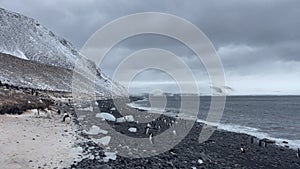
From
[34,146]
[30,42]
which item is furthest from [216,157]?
[30,42]

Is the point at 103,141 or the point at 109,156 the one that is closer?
the point at 109,156

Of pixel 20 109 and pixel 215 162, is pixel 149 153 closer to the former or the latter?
pixel 215 162

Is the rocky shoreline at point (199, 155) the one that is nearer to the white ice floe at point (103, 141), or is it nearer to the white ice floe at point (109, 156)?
the white ice floe at point (109, 156)

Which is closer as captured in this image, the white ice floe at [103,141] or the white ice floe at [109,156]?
the white ice floe at [109,156]

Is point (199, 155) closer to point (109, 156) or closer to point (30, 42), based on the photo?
point (109, 156)

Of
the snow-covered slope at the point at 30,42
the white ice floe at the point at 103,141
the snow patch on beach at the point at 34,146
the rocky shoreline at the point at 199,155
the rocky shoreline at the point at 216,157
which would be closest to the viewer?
the snow patch on beach at the point at 34,146

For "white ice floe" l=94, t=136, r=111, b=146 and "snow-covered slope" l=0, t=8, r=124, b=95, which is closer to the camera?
"white ice floe" l=94, t=136, r=111, b=146

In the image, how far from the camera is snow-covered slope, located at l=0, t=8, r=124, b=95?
157 meters

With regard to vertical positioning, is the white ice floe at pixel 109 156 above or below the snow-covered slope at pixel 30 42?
below

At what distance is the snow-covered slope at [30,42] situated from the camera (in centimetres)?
15662

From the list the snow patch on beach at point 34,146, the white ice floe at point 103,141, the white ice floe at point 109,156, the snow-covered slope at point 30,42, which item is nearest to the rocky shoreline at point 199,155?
the white ice floe at point 109,156

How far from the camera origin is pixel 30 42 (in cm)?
17112

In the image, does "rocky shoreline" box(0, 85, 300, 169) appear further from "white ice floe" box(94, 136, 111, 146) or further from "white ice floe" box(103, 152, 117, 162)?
"white ice floe" box(94, 136, 111, 146)

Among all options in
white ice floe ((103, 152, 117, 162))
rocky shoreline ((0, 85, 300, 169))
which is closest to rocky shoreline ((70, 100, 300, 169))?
rocky shoreline ((0, 85, 300, 169))
